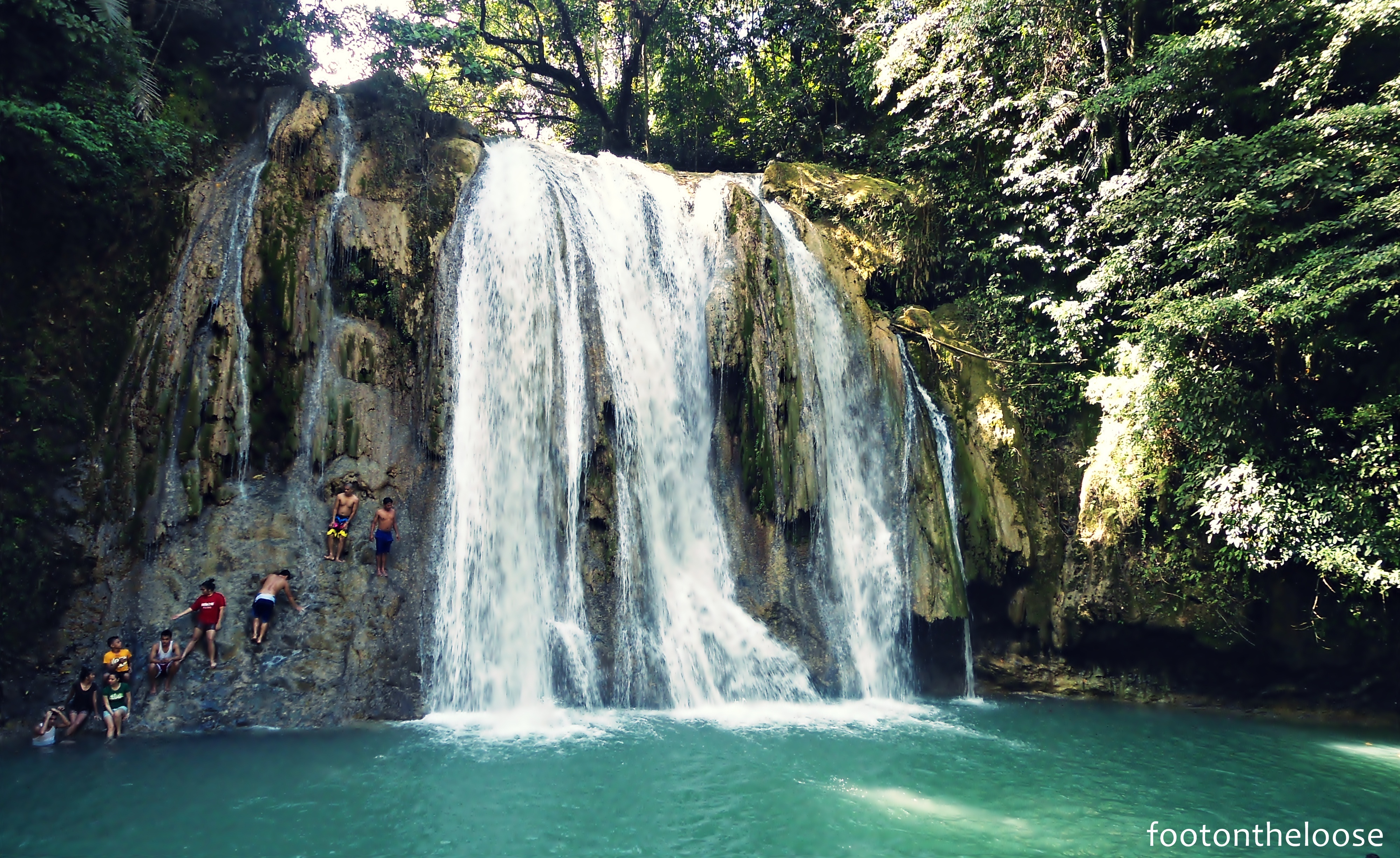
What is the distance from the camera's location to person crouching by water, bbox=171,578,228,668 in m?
8.44

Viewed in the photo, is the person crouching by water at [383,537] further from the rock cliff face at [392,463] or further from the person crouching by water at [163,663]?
the person crouching by water at [163,663]

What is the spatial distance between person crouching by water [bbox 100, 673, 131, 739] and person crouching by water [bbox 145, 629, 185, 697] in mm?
255

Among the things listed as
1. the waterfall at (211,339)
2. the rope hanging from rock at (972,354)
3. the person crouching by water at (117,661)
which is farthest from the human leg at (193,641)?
the rope hanging from rock at (972,354)

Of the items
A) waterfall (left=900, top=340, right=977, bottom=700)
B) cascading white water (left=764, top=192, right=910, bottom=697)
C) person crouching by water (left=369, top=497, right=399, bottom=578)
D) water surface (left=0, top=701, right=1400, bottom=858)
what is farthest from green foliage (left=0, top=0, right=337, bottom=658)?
waterfall (left=900, top=340, right=977, bottom=700)

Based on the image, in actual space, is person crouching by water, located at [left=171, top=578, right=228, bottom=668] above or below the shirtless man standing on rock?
below

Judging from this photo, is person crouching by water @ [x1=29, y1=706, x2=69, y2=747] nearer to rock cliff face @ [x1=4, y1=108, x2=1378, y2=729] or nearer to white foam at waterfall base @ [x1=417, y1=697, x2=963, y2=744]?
rock cliff face @ [x1=4, y1=108, x2=1378, y2=729]

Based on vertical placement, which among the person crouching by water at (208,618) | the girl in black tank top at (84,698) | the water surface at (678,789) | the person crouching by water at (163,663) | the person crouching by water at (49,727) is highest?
the person crouching by water at (208,618)

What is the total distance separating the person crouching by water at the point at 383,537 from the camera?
9664 millimetres

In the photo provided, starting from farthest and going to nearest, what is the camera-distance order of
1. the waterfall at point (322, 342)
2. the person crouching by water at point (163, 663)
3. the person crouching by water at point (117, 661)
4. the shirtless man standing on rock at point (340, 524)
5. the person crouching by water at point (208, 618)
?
the waterfall at point (322, 342), the shirtless man standing on rock at point (340, 524), the person crouching by water at point (208, 618), the person crouching by water at point (163, 663), the person crouching by water at point (117, 661)

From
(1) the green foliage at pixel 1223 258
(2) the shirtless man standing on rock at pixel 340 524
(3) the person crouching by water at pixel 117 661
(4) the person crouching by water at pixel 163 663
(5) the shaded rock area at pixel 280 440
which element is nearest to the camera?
(3) the person crouching by water at pixel 117 661

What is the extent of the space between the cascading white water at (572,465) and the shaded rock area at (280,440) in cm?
64

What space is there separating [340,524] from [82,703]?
3.16m

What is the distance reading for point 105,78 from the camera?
9664 millimetres

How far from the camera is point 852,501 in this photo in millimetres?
12070
